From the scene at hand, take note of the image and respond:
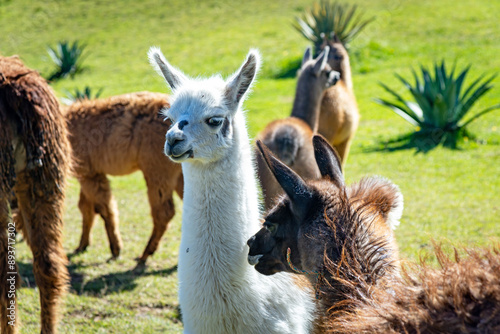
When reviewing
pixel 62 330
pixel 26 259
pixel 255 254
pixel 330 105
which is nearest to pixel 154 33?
pixel 330 105

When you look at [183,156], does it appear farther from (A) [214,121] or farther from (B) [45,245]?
(B) [45,245]

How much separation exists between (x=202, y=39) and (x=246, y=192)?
19708 mm

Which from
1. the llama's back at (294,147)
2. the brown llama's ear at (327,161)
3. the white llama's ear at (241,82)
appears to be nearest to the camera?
the brown llama's ear at (327,161)

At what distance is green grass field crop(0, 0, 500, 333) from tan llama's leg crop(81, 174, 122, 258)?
22 centimetres

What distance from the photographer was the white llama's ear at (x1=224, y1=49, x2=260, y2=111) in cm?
351

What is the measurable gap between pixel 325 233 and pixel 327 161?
67cm

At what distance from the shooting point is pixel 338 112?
8164 millimetres

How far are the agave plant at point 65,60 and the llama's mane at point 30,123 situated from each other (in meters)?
16.8

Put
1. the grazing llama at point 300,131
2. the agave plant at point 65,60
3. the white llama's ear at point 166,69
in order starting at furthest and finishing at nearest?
the agave plant at point 65,60, the grazing llama at point 300,131, the white llama's ear at point 166,69

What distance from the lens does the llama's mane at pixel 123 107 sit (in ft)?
22.2

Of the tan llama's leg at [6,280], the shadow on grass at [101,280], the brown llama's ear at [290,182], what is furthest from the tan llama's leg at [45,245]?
the brown llama's ear at [290,182]

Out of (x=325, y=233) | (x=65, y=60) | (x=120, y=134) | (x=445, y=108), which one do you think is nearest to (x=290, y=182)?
(x=325, y=233)

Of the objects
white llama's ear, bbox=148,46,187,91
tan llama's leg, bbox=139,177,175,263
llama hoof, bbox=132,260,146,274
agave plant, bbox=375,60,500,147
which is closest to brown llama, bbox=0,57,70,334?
white llama's ear, bbox=148,46,187,91

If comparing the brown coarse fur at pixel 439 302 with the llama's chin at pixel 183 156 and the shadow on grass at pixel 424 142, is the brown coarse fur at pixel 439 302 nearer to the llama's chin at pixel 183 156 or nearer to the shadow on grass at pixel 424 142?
the llama's chin at pixel 183 156
